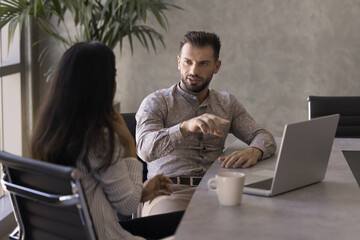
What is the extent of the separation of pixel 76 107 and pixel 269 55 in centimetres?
313

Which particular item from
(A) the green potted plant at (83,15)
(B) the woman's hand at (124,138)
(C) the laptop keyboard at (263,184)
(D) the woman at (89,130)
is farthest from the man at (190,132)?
(A) the green potted plant at (83,15)

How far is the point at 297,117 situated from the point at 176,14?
1.21 metres

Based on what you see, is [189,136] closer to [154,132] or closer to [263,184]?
[154,132]

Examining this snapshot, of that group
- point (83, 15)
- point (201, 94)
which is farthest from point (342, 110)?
point (83, 15)

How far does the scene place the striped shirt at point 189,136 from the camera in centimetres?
252

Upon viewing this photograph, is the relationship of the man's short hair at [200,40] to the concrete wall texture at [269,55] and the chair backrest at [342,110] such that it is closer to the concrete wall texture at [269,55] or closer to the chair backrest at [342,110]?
the chair backrest at [342,110]

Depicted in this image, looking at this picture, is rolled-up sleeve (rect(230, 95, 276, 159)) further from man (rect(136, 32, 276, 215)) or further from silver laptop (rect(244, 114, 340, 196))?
silver laptop (rect(244, 114, 340, 196))

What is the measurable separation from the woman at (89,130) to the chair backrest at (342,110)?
67.8 inches

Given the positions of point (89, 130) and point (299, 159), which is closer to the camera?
point (89, 130)

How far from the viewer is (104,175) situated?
1682 mm

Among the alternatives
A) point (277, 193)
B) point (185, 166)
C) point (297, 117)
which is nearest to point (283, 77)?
point (297, 117)

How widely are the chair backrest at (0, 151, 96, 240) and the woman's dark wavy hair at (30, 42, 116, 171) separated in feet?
0.29

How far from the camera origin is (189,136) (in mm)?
2707

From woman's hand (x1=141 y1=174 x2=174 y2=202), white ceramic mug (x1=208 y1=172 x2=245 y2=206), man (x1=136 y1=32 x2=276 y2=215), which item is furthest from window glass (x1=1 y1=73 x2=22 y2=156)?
white ceramic mug (x1=208 y1=172 x2=245 y2=206)
